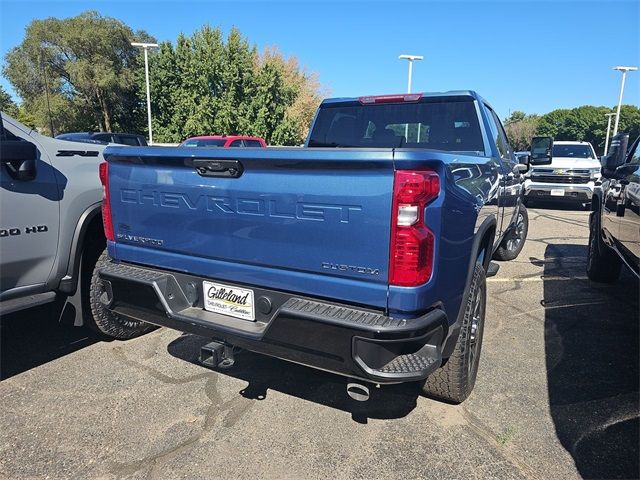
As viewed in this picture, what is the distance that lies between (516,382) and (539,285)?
9.03ft

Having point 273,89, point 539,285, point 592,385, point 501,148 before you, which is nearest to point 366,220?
point 592,385

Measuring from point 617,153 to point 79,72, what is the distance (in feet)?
123

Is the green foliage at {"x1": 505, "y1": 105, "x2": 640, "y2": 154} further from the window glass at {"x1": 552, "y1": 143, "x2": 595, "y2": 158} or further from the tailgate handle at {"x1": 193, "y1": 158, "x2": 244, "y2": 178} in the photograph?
the tailgate handle at {"x1": 193, "y1": 158, "x2": 244, "y2": 178}

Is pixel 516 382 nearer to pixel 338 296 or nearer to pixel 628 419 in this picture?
pixel 628 419

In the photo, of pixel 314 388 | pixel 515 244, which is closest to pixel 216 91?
pixel 515 244

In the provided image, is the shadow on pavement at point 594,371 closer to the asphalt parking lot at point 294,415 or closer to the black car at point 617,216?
the asphalt parking lot at point 294,415

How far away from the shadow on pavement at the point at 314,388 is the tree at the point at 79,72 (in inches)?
1387

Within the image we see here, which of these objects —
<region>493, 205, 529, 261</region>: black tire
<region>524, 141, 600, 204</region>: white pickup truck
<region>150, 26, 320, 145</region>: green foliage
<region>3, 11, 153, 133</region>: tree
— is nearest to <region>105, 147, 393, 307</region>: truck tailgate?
<region>493, 205, 529, 261</region>: black tire

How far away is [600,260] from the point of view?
18.3 ft

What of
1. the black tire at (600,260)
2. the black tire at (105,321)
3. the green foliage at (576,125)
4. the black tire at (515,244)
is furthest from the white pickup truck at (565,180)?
the green foliage at (576,125)

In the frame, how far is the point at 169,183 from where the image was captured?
8.82 feet

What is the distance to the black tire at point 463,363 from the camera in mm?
2727

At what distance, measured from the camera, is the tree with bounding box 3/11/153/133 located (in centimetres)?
3469

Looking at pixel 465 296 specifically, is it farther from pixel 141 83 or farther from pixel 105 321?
pixel 141 83
